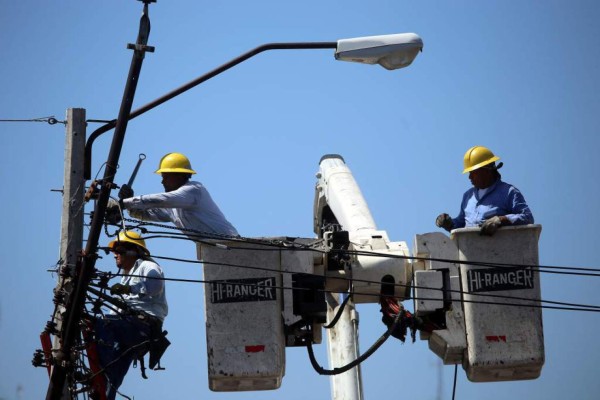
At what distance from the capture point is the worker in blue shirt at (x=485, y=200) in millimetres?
16516

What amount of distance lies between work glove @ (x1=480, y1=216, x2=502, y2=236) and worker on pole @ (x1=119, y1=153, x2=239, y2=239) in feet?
9.31

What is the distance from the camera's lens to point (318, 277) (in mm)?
16469

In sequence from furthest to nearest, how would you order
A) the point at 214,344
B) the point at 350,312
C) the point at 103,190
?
the point at 350,312, the point at 214,344, the point at 103,190

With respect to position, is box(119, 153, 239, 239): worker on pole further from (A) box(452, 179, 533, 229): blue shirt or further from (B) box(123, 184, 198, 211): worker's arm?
(A) box(452, 179, 533, 229): blue shirt

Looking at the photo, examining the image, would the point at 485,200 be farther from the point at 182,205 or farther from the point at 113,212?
the point at 113,212

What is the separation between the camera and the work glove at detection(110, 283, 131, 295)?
1547 cm

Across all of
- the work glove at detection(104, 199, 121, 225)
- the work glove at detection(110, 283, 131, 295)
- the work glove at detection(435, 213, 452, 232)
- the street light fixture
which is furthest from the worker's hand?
the work glove at detection(435, 213, 452, 232)

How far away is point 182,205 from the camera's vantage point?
16516mm

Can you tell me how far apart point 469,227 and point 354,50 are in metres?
2.34

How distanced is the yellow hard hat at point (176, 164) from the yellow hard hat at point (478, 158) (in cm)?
328

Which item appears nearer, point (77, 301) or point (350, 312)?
point (77, 301)

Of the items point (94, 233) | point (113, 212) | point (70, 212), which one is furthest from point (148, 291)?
point (94, 233)

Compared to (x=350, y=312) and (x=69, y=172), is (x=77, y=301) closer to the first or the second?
(x=69, y=172)

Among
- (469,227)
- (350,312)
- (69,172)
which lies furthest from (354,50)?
(350,312)
